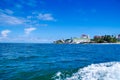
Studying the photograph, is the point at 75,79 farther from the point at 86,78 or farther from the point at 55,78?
the point at 55,78

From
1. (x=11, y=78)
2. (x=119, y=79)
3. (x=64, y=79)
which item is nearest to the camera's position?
(x=119, y=79)

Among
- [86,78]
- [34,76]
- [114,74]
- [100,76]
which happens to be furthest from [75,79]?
[34,76]

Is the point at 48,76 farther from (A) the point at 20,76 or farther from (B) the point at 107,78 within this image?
(B) the point at 107,78

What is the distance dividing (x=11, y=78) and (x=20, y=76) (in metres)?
1.25

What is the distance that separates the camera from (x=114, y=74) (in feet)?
59.8

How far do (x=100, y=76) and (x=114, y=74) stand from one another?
3.92 ft

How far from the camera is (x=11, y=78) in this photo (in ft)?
70.1

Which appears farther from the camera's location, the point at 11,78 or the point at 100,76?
the point at 11,78

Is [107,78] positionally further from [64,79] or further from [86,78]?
[64,79]

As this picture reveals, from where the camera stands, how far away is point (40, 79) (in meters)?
21.5

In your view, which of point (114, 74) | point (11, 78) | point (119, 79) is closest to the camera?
point (119, 79)

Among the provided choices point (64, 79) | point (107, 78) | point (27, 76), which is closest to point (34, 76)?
point (27, 76)

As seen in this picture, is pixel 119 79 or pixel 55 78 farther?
pixel 55 78

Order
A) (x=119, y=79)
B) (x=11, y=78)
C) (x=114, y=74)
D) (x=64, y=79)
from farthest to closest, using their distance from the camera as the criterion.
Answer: (x=11, y=78) < (x=64, y=79) < (x=114, y=74) < (x=119, y=79)
